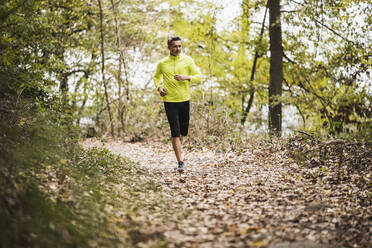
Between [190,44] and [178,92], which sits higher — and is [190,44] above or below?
above

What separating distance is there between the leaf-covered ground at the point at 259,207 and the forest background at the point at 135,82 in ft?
2.47

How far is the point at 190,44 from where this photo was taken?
15.7 meters

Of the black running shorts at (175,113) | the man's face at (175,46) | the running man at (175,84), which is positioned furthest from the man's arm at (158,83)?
the man's face at (175,46)

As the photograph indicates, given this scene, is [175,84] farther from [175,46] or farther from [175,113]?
[175,46]

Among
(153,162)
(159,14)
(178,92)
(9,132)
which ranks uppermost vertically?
(159,14)

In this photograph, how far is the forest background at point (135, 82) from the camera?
4.14 m

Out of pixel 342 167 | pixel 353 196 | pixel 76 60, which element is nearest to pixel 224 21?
pixel 76 60

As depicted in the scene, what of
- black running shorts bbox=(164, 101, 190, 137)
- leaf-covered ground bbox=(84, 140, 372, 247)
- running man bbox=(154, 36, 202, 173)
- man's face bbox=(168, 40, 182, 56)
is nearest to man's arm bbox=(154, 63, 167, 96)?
running man bbox=(154, 36, 202, 173)

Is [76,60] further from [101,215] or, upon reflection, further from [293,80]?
[101,215]

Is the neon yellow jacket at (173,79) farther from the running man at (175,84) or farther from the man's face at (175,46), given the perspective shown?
the man's face at (175,46)

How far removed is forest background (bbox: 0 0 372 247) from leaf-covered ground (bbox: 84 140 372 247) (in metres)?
0.75

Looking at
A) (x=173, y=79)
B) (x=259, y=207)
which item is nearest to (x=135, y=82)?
(x=173, y=79)

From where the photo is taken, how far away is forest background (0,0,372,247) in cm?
414

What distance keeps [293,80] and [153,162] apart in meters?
7.49
